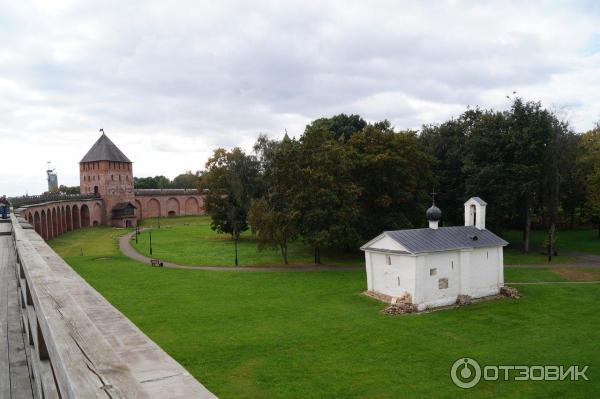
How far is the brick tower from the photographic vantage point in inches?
2995

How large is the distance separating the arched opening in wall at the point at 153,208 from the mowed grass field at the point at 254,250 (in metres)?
24.3

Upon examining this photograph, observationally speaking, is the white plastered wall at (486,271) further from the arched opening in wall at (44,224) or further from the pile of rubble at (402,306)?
the arched opening in wall at (44,224)

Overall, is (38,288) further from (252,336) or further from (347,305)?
(347,305)

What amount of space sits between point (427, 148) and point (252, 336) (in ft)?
116

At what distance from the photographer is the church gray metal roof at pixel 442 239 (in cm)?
2528

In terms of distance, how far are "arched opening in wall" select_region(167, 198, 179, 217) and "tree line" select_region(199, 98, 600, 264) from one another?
4003cm

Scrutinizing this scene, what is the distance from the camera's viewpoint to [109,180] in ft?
252

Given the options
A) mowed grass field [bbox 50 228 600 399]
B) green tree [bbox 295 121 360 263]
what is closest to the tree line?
green tree [bbox 295 121 360 263]

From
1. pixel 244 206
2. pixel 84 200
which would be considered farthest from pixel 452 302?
pixel 84 200

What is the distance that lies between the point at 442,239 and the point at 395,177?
44.7ft

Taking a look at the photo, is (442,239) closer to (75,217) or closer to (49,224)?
(49,224)

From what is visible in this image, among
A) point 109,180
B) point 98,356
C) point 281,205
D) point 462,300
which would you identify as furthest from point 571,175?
point 109,180

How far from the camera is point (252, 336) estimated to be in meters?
20.3

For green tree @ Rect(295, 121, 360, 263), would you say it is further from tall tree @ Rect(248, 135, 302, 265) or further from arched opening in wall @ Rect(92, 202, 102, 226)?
arched opening in wall @ Rect(92, 202, 102, 226)
